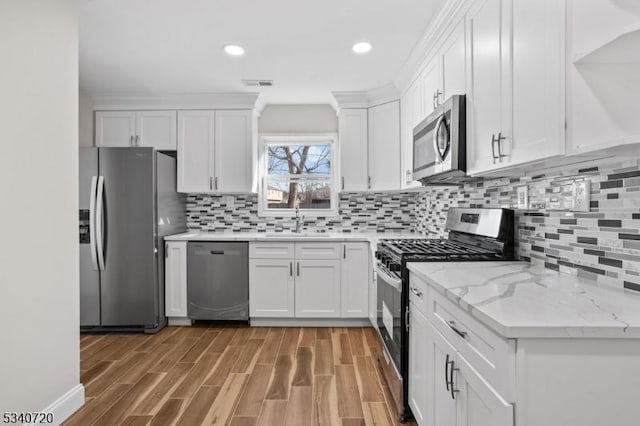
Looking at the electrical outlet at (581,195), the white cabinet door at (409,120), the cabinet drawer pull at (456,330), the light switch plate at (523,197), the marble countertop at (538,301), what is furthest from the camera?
the white cabinet door at (409,120)

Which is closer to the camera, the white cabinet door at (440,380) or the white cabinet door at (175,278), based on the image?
the white cabinet door at (440,380)

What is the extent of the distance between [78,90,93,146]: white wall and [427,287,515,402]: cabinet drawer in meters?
4.03

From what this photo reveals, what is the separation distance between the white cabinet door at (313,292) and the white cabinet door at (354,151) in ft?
2.88

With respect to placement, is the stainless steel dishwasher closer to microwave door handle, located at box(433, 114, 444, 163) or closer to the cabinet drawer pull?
microwave door handle, located at box(433, 114, 444, 163)

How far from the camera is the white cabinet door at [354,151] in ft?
12.2

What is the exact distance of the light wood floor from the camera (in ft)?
6.58

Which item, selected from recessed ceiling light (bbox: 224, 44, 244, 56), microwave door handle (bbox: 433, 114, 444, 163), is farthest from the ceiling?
microwave door handle (bbox: 433, 114, 444, 163)

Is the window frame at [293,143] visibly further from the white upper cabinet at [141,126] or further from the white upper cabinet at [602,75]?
the white upper cabinet at [602,75]

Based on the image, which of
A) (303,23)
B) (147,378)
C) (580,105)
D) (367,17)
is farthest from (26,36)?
(580,105)

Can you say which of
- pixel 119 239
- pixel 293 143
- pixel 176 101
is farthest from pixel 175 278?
pixel 293 143

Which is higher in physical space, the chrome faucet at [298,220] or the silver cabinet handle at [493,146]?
the silver cabinet handle at [493,146]

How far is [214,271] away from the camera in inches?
138

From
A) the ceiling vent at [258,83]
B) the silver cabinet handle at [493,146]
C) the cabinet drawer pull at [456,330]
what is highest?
the ceiling vent at [258,83]

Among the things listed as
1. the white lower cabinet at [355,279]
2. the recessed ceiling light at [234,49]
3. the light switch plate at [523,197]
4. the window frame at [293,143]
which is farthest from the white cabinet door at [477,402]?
the window frame at [293,143]
